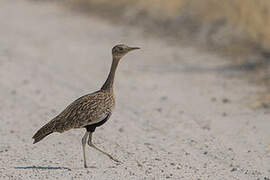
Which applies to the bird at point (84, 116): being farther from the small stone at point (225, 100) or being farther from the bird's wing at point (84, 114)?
the small stone at point (225, 100)

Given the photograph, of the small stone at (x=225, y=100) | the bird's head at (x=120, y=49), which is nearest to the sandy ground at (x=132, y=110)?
the small stone at (x=225, y=100)

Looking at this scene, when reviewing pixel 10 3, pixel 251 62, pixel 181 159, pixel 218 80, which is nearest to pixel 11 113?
pixel 181 159

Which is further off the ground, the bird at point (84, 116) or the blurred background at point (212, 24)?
the blurred background at point (212, 24)

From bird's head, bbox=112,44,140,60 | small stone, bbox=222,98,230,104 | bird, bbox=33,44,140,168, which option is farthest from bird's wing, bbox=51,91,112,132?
small stone, bbox=222,98,230,104

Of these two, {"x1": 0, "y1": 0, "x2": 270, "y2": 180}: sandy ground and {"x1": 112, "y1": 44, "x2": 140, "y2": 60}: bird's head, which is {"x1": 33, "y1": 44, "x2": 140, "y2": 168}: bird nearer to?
{"x1": 0, "y1": 0, "x2": 270, "y2": 180}: sandy ground

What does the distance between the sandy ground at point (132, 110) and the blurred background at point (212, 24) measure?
39 cm

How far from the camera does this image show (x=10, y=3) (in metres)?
19.4

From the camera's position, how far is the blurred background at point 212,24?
12617 mm

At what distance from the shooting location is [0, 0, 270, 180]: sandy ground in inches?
285

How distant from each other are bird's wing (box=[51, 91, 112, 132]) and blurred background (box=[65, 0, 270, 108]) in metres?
3.66

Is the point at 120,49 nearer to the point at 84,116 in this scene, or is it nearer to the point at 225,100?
the point at 84,116

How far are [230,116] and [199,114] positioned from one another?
0.43 metres

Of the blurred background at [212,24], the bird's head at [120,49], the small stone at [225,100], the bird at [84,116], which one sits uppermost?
the blurred background at [212,24]

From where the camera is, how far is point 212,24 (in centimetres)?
1466
